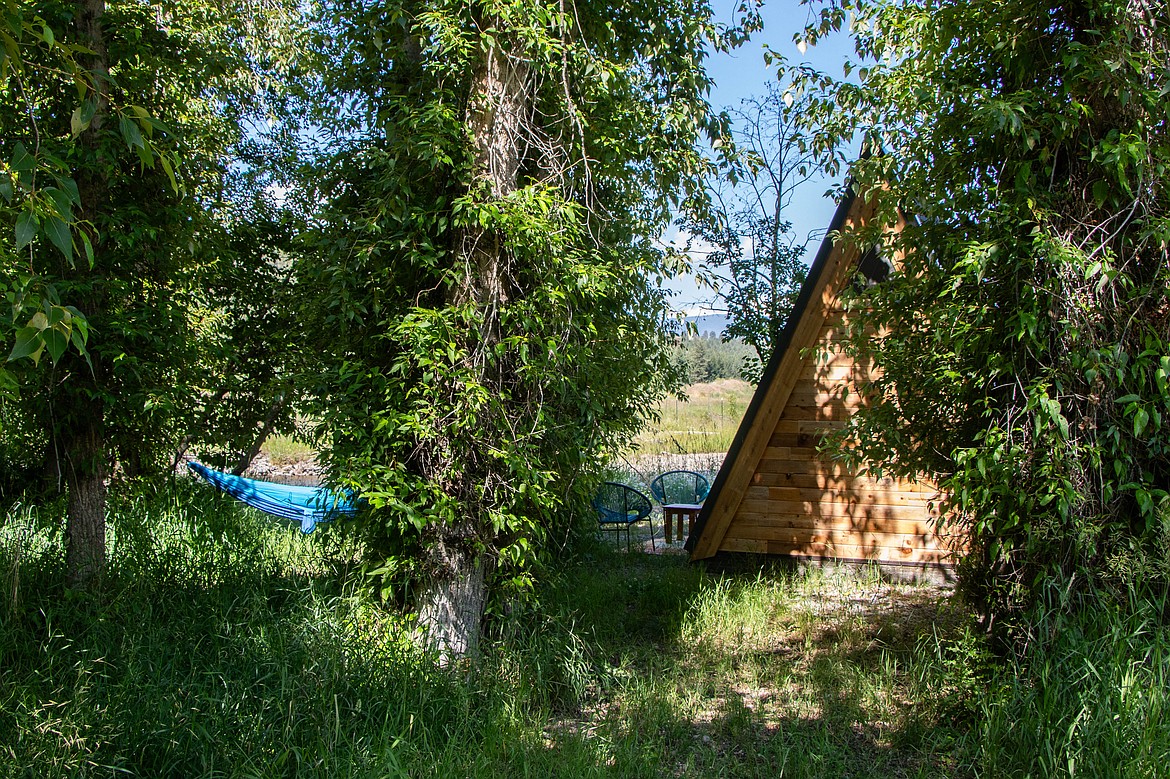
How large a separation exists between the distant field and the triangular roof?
327 inches

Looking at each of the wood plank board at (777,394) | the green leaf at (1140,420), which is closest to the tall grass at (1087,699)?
the green leaf at (1140,420)

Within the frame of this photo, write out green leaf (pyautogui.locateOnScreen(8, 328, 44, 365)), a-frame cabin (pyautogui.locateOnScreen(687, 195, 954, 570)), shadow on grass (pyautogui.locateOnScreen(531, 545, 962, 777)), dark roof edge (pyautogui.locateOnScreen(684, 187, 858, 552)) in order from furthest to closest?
a-frame cabin (pyautogui.locateOnScreen(687, 195, 954, 570)), dark roof edge (pyautogui.locateOnScreen(684, 187, 858, 552)), shadow on grass (pyautogui.locateOnScreen(531, 545, 962, 777)), green leaf (pyautogui.locateOnScreen(8, 328, 44, 365))

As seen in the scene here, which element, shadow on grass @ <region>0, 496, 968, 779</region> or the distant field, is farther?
the distant field

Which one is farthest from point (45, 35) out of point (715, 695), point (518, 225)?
point (715, 695)

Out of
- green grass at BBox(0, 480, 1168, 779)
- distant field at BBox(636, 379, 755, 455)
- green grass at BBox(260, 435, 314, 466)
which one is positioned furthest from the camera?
distant field at BBox(636, 379, 755, 455)

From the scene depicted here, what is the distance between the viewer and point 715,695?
4391mm

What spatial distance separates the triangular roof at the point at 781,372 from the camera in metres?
5.96

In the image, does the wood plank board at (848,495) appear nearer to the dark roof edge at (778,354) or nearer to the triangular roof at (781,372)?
the triangular roof at (781,372)

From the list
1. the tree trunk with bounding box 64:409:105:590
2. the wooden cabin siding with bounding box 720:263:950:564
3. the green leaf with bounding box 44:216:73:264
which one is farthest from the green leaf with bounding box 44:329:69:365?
the wooden cabin siding with bounding box 720:263:950:564

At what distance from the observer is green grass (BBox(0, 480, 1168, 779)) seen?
2.95 meters

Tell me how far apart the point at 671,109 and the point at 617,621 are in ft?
11.8

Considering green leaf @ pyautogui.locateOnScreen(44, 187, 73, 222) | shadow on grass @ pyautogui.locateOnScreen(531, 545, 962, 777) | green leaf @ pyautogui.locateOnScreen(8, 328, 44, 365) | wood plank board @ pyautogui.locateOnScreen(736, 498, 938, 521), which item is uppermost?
green leaf @ pyautogui.locateOnScreen(44, 187, 73, 222)

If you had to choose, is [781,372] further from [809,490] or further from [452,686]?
[452,686]

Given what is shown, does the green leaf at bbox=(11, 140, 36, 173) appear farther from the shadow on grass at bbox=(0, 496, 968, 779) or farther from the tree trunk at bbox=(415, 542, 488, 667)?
the tree trunk at bbox=(415, 542, 488, 667)
